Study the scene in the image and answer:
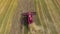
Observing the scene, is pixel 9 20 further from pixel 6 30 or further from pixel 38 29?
pixel 38 29

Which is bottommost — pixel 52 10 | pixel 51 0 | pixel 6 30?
pixel 6 30

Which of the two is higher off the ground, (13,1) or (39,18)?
(13,1)

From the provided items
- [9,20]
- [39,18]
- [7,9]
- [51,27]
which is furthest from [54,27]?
[7,9]

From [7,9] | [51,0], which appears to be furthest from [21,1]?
[51,0]

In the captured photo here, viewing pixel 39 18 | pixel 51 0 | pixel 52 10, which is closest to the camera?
pixel 39 18

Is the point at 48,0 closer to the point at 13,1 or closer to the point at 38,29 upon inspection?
the point at 13,1

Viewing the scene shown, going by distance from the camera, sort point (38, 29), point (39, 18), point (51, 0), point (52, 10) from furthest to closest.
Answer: point (51, 0)
point (52, 10)
point (39, 18)
point (38, 29)

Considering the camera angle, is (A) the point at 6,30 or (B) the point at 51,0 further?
(B) the point at 51,0
